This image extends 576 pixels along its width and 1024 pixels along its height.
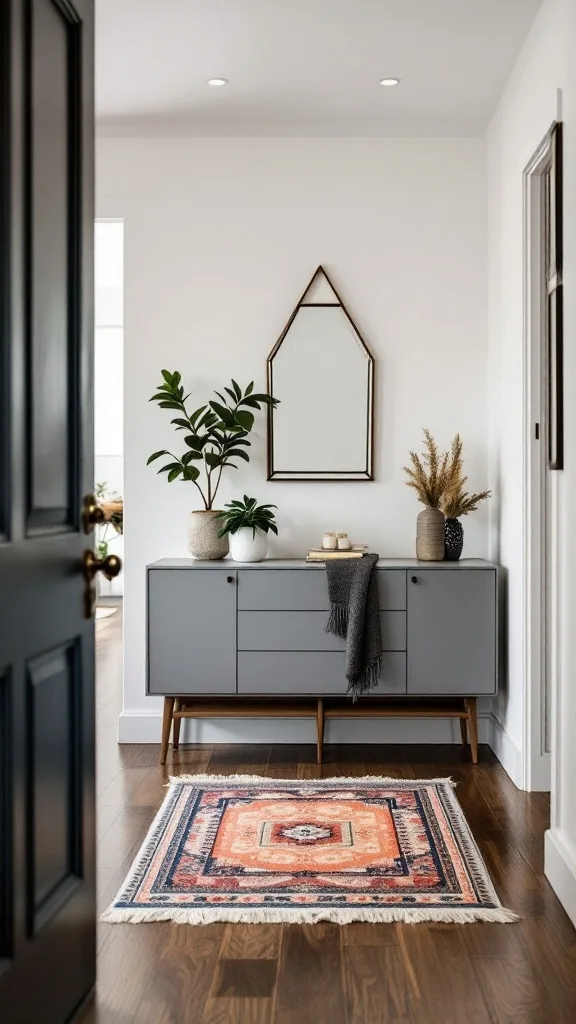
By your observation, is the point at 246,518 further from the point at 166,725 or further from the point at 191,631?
the point at 166,725

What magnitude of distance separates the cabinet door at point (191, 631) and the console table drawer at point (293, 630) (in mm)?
70

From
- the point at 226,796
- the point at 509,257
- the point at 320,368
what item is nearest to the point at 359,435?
the point at 320,368

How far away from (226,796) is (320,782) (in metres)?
0.39

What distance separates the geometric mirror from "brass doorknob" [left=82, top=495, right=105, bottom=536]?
2374 mm

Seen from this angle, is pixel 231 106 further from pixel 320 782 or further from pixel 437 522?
pixel 320 782

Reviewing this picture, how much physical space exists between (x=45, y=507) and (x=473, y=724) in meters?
2.66

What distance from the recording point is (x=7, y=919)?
1.75 meters

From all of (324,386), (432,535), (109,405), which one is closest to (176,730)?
(432,535)

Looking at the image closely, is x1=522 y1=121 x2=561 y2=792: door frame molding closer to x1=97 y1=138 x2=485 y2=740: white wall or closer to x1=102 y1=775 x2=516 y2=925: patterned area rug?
x1=102 y1=775 x2=516 y2=925: patterned area rug

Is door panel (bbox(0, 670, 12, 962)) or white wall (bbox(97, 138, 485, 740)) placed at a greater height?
white wall (bbox(97, 138, 485, 740))

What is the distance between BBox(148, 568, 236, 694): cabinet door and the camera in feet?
13.5

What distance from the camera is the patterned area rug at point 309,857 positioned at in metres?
2.64

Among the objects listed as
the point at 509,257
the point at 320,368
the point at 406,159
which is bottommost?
the point at 320,368

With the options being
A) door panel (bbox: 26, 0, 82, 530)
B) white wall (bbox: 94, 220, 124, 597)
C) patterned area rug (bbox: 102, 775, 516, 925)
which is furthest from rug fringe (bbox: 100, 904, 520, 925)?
white wall (bbox: 94, 220, 124, 597)
